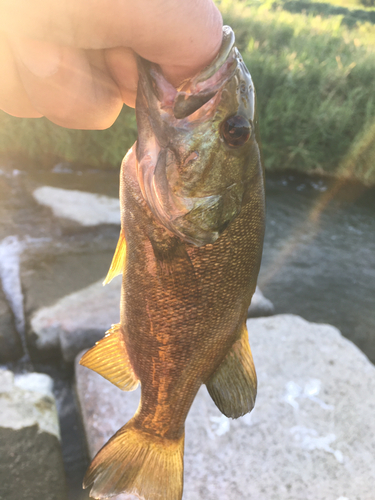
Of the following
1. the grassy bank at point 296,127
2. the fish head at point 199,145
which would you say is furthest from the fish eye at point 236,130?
the grassy bank at point 296,127

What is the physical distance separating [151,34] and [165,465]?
1602 mm

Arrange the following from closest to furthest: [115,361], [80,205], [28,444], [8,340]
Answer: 1. [115,361]
2. [28,444]
3. [8,340]
4. [80,205]

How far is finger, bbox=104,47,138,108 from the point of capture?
1286mm

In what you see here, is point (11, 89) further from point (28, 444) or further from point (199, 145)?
point (28, 444)

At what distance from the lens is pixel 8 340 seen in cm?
296

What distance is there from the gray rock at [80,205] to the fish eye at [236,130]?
372cm

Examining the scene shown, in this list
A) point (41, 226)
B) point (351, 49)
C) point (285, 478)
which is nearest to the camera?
point (285, 478)

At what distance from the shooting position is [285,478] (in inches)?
87.7

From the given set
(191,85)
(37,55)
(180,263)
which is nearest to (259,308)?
(180,263)

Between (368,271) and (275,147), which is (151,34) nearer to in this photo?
(368,271)

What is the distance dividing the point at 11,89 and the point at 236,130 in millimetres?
867

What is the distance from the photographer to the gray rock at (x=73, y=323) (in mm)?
2975

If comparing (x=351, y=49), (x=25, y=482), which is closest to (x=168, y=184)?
(x=25, y=482)

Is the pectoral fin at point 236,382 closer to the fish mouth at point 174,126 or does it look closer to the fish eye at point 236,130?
the fish mouth at point 174,126
